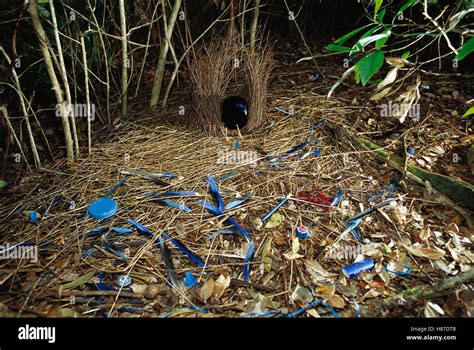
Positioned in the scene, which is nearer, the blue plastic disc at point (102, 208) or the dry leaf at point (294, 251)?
the dry leaf at point (294, 251)

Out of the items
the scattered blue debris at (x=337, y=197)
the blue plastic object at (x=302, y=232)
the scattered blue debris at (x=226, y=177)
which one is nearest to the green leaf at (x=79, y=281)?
the scattered blue debris at (x=226, y=177)

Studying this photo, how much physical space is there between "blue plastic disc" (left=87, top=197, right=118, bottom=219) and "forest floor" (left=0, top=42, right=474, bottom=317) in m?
0.03

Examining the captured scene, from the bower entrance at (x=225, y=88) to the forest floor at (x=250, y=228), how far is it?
96mm

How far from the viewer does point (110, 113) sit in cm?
226

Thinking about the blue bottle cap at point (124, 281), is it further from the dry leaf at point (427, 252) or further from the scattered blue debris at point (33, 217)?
the dry leaf at point (427, 252)

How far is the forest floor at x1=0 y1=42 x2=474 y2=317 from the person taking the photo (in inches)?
47.5

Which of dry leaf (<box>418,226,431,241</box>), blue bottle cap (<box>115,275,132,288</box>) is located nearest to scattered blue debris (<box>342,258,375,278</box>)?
dry leaf (<box>418,226,431,241</box>)

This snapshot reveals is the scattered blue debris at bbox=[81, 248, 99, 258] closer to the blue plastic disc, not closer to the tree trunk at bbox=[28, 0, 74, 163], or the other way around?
the blue plastic disc

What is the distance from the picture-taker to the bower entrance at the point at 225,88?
2012 millimetres

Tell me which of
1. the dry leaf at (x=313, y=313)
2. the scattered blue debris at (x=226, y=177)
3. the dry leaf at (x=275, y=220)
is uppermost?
the scattered blue debris at (x=226, y=177)

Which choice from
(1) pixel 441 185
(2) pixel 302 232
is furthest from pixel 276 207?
(1) pixel 441 185

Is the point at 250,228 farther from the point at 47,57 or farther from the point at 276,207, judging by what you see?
the point at 47,57

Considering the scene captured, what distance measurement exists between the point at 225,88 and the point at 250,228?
1012 millimetres

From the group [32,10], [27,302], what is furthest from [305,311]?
[32,10]
